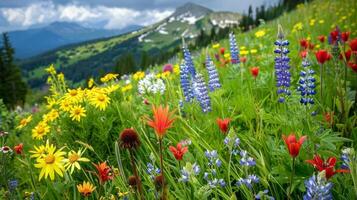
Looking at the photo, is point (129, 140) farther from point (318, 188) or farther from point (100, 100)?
point (100, 100)

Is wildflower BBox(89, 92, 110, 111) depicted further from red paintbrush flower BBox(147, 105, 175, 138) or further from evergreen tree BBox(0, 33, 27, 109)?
evergreen tree BBox(0, 33, 27, 109)

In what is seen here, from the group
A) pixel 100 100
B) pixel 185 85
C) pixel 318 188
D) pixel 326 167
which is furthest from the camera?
pixel 185 85

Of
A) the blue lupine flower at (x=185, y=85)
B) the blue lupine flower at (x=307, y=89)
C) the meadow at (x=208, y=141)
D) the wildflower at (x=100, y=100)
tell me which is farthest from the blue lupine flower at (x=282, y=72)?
the wildflower at (x=100, y=100)

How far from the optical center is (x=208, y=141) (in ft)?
9.04

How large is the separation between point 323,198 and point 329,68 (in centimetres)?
286

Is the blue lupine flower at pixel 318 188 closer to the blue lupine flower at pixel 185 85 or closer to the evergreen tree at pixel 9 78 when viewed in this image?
the blue lupine flower at pixel 185 85

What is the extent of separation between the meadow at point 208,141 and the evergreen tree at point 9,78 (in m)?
59.9

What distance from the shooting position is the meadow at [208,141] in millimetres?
1944

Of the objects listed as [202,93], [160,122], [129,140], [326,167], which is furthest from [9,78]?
[326,167]

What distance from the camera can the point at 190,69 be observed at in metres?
4.09

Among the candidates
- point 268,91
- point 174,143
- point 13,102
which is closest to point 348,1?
point 268,91

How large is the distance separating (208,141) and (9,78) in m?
63.4

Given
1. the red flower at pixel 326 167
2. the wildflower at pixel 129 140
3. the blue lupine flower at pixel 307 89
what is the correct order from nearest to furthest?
1. the red flower at pixel 326 167
2. the wildflower at pixel 129 140
3. the blue lupine flower at pixel 307 89

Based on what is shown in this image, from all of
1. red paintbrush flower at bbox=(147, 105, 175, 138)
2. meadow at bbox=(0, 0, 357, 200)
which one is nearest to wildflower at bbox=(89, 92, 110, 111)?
meadow at bbox=(0, 0, 357, 200)
